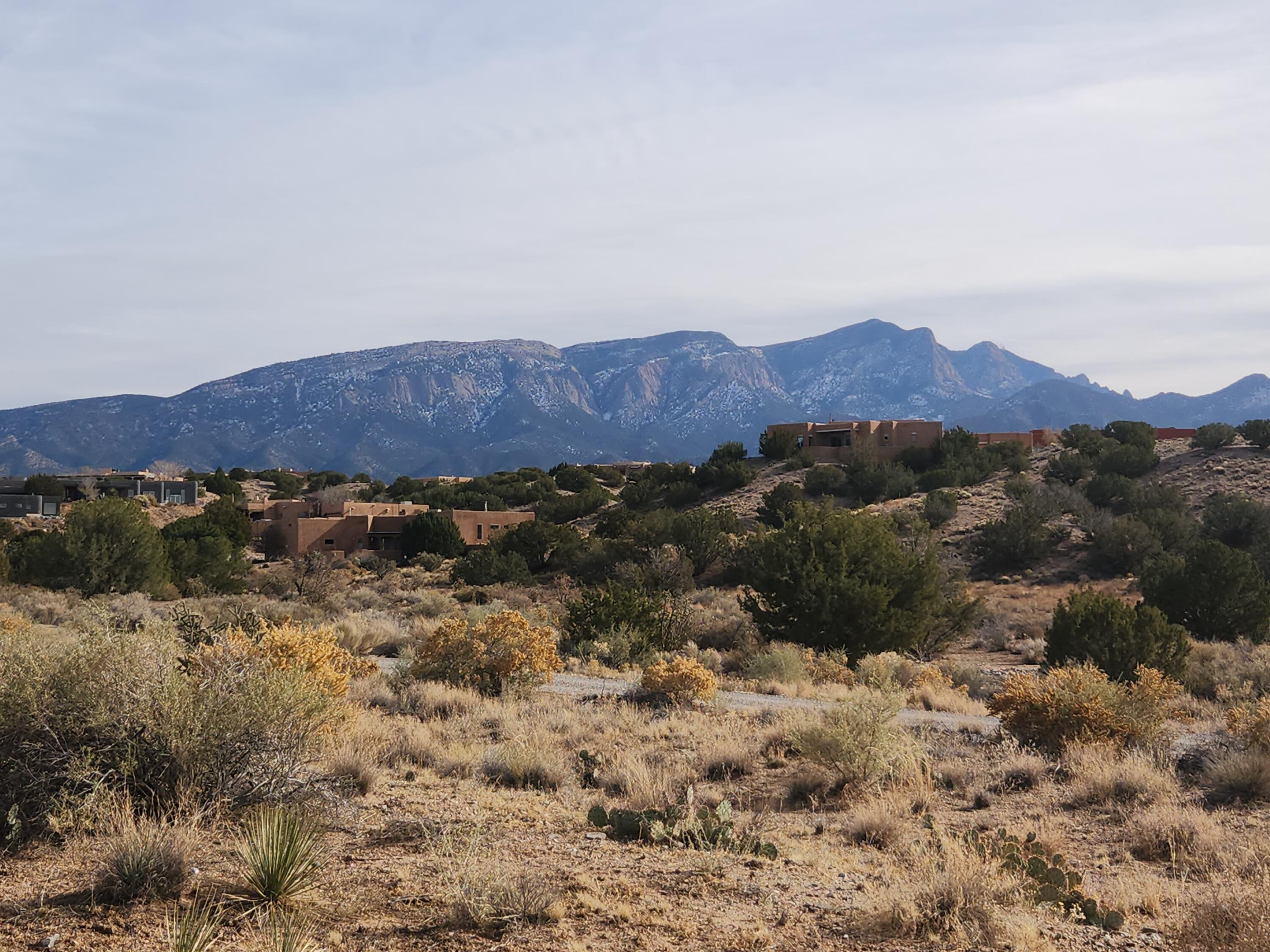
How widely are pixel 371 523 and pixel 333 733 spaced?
53.0m

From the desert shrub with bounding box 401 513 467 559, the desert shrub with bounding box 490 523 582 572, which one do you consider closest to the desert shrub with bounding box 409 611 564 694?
the desert shrub with bounding box 490 523 582 572

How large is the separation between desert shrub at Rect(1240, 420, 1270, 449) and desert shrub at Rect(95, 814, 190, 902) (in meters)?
66.8

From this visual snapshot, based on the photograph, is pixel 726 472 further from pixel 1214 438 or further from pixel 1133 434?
pixel 1214 438

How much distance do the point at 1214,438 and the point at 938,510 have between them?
22064mm

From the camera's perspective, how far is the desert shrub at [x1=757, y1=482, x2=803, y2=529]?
55000mm

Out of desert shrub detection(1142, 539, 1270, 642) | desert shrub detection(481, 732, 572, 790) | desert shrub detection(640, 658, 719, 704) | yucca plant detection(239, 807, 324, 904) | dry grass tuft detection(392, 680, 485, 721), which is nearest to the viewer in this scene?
yucca plant detection(239, 807, 324, 904)

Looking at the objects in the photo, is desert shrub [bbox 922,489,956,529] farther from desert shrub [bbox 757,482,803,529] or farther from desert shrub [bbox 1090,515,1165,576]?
desert shrub [bbox 1090,515,1165,576]

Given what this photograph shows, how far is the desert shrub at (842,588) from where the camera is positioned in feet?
73.3

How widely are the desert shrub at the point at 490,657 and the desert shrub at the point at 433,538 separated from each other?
4049cm

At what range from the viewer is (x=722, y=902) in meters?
6.39

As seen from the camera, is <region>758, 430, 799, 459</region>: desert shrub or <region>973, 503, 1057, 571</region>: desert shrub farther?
<region>758, 430, 799, 459</region>: desert shrub

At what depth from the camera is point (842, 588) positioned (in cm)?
2231

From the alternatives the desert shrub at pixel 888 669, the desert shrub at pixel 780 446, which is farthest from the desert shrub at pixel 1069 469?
the desert shrub at pixel 888 669

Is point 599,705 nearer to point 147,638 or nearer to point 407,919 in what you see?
point 147,638
